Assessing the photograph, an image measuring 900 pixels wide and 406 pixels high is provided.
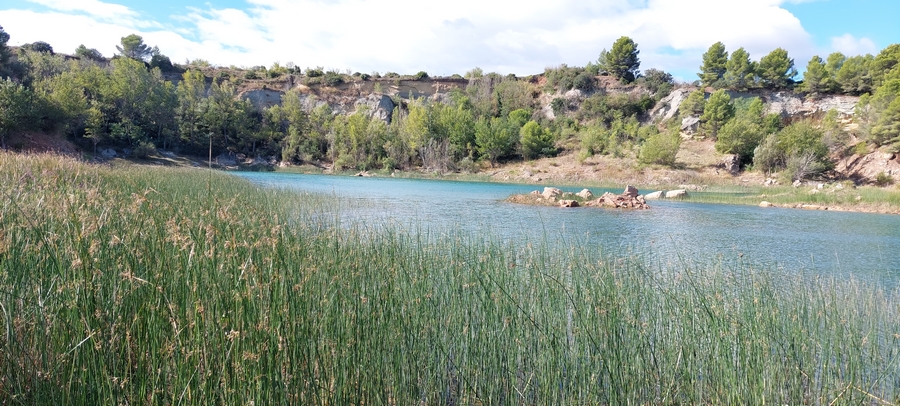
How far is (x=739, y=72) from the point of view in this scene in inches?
1934

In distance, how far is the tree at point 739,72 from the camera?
49156 mm

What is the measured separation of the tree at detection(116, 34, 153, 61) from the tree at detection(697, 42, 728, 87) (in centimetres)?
6559

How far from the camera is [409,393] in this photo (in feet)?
8.38

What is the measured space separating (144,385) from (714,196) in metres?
24.9

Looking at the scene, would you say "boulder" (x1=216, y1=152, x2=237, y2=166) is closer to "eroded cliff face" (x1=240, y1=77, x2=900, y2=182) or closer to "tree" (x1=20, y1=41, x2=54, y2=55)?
"eroded cliff face" (x1=240, y1=77, x2=900, y2=182)

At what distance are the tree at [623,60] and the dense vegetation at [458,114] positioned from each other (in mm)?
161

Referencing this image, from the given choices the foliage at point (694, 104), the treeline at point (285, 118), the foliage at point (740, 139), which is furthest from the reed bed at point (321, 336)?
the foliage at point (694, 104)

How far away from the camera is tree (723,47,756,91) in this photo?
49156 millimetres

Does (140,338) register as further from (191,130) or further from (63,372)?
(191,130)

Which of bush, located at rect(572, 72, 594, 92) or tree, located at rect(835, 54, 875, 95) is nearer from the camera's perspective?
tree, located at rect(835, 54, 875, 95)

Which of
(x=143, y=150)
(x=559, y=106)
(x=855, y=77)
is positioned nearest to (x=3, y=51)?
(x=143, y=150)

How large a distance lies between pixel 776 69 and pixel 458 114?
3332 centimetres

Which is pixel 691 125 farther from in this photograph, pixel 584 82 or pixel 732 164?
pixel 584 82

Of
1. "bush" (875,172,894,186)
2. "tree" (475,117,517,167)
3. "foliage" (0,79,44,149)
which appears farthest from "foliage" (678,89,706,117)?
"foliage" (0,79,44,149)
